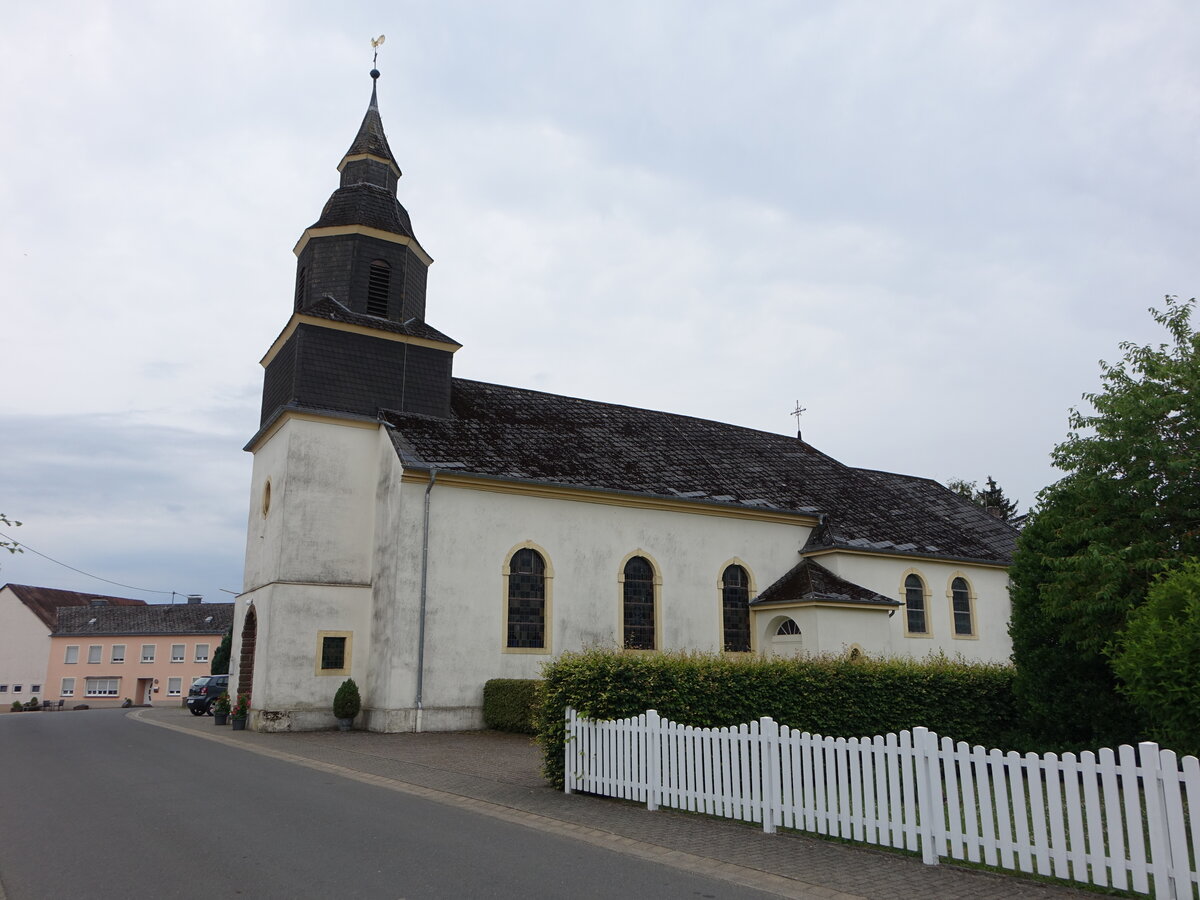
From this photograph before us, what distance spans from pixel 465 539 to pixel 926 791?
15132 mm

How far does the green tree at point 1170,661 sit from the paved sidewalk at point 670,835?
2218 mm

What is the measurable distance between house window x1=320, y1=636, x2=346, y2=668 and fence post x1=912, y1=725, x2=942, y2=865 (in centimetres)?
1661

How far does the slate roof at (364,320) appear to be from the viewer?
74.8 feet

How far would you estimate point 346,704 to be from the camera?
2053 centimetres

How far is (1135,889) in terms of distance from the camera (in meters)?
6.52

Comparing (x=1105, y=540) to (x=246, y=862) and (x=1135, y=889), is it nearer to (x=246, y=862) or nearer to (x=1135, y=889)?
(x=1135, y=889)

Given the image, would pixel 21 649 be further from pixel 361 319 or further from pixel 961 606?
pixel 961 606

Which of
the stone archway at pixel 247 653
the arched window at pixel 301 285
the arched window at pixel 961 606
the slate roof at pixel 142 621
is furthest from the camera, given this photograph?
the slate roof at pixel 142 621

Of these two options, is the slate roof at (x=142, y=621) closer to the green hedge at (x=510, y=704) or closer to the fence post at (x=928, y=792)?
the green hedge at (x=510, y=704)

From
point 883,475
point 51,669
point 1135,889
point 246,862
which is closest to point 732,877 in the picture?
point 1135,889

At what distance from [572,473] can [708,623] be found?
231 inches

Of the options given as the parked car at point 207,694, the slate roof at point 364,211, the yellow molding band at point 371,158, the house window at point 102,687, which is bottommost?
the house window at point 102,687

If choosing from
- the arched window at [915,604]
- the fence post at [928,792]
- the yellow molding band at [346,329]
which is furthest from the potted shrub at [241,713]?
the arched window at [915,604]

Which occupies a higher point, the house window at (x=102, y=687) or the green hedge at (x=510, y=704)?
the green hedge at (x=510, y=704)
